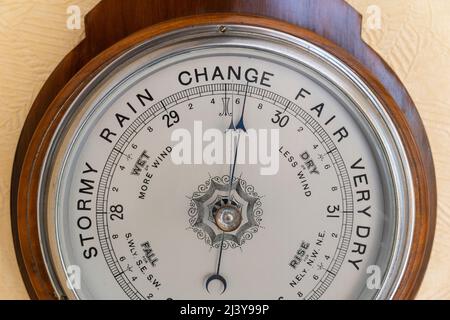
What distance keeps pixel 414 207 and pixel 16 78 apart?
618 mm

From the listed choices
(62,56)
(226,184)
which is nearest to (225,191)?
(226,184)

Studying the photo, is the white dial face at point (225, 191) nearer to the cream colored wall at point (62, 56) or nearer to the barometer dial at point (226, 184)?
the barometer dial at point (226, 184)

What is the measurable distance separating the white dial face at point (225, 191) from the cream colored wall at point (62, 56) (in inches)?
6.6

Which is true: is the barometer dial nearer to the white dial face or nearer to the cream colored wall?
the white dial face

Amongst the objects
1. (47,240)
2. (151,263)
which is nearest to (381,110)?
(151,263)

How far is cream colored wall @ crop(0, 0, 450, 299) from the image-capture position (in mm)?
958

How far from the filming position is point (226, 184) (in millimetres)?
860

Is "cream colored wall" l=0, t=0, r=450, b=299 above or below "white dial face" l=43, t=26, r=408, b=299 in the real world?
above

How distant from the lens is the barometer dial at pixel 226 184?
84 cm

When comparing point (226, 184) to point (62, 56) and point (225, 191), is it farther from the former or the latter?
point (62, 56)

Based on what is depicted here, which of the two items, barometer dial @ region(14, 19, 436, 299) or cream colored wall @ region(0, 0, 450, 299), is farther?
cream colored wall @ region(0, 0, 450, 299)

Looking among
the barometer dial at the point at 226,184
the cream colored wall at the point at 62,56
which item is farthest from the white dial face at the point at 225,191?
the cream colored wall at the point at 62,56

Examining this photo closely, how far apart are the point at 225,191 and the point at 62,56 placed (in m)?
0.33

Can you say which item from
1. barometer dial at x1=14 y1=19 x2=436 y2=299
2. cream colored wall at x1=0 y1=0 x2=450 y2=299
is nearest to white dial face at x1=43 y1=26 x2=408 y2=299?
barometer dial at x1=14 y1=19 x2=436 y2=299
